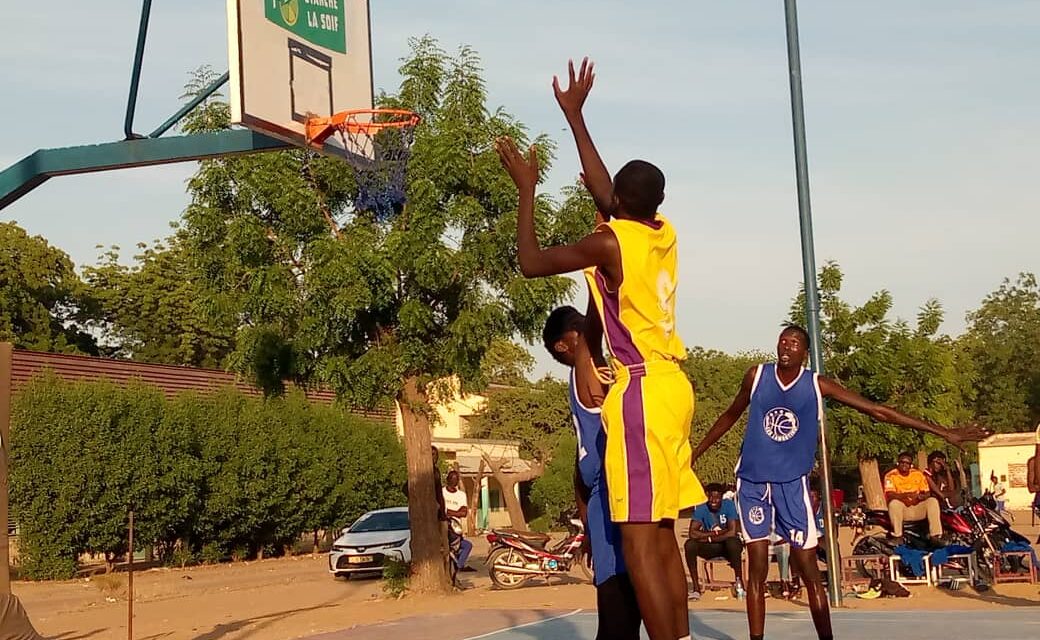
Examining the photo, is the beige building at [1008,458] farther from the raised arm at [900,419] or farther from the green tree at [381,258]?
the raised arm at [900,419]

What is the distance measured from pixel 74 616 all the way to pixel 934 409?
52.6 ft

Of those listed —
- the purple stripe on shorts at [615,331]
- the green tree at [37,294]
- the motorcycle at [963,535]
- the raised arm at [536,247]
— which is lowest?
the motorcycle at [963,535]

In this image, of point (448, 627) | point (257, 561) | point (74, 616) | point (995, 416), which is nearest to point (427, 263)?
point (448, 627)

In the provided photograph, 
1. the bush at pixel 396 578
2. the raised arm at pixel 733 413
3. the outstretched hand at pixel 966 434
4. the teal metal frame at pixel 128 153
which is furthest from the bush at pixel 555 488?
the outstretched hand at pixel 966 434

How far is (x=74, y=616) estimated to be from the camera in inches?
755

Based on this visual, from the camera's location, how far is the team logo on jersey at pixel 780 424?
327 inches

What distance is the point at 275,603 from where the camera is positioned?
20031 millimetres

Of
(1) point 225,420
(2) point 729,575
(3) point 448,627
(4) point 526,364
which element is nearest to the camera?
(3) point 448,627

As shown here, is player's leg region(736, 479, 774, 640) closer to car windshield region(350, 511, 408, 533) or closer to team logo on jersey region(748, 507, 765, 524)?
team logo on jersey region(748, 507, 765, 524)

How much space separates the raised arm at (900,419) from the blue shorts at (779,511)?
1.97ft

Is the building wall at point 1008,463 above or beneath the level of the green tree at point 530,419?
beneath

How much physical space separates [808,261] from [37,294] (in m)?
44.6

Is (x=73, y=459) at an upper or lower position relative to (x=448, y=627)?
upper

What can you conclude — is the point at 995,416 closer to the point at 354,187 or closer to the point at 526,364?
the point at 526,364
